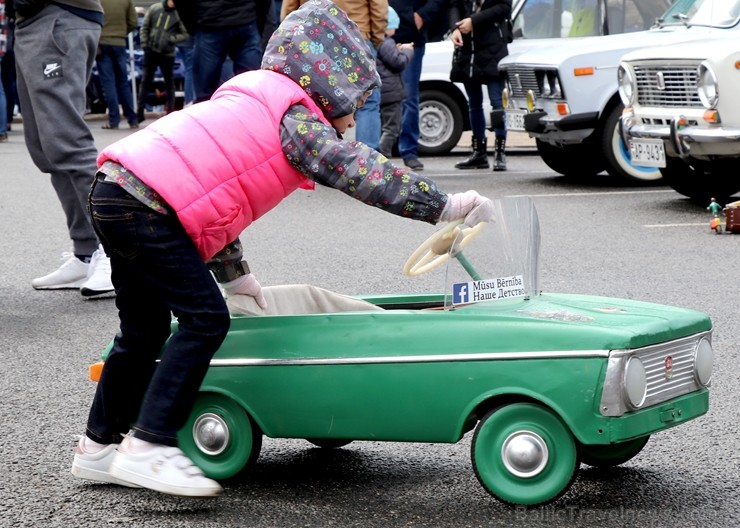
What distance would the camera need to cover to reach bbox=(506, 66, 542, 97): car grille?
10203 mm

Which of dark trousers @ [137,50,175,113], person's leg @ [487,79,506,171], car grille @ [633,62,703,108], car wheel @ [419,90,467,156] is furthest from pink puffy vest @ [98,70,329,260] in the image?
dark trousers @ [137,50,175,113]

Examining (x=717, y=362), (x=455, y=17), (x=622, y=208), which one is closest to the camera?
(x=717, y=362)

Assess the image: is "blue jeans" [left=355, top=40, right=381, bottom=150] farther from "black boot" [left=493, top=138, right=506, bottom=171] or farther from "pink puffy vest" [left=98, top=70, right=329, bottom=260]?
"pink puffy vest" [left=98, top=70, right=329, bottom=260]

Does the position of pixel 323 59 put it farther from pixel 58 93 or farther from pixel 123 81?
pixel 123 81

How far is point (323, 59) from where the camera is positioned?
3102 mm

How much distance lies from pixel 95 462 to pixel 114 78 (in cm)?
1393

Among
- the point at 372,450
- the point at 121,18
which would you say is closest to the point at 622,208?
the point at 372,450

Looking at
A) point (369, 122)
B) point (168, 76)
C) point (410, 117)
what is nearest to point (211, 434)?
point (369, 122)

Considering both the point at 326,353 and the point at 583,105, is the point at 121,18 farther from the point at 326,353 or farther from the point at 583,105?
the point at 326,353

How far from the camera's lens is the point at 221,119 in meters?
3.01

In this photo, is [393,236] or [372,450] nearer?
[372,450]

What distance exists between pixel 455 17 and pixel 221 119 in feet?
26.8

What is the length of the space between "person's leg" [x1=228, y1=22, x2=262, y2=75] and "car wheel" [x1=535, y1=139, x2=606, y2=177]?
2423 mm

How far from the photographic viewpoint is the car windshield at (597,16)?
1049 centimetres
